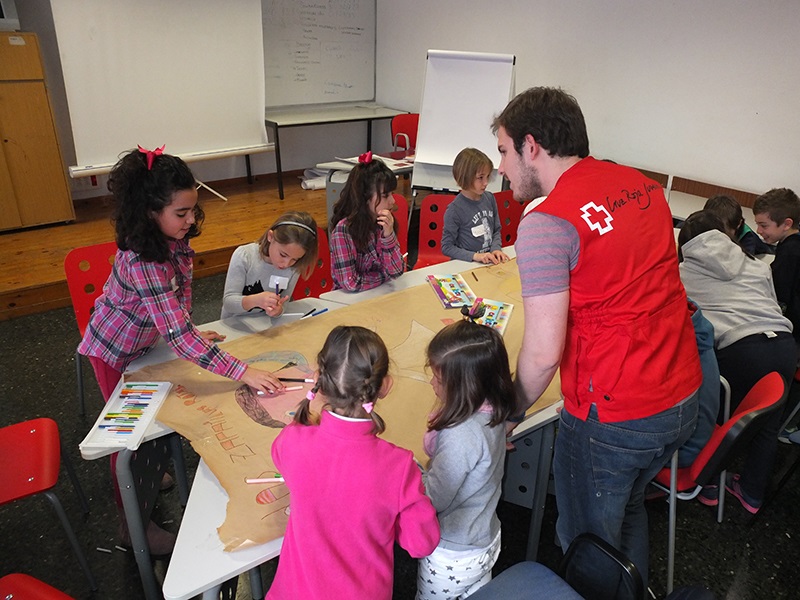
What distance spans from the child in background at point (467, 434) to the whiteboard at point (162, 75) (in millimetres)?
4349

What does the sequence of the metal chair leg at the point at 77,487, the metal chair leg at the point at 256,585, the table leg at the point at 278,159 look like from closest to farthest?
the metal chair leg at the point at 256,585
the metal chair leg at the point at 77,487
the table leg at the point at 278,159

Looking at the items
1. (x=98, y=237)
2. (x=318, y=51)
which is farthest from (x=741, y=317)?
(x=318, y=51)

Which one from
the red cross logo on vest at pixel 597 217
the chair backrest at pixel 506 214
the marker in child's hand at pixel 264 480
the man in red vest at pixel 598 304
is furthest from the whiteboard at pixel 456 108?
the marker in child's hand at pixel 264 480

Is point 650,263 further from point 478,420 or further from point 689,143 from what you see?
point 689,143

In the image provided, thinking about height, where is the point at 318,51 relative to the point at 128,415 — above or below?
above

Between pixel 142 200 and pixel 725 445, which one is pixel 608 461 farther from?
pixel 142 200

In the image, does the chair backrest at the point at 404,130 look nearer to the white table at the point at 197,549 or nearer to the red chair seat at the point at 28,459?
the red chair seat at the point at 28,459

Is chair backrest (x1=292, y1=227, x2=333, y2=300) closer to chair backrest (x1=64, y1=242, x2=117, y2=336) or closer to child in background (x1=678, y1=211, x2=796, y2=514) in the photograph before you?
chair backrest (x1=64, y1=242, x2=117, y2=336)

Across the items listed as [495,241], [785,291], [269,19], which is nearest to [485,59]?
[495,241]

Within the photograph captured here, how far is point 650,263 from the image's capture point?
49.1 inches

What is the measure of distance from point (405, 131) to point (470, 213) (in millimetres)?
3123

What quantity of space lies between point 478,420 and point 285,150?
561cm

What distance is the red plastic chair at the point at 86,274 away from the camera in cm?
234

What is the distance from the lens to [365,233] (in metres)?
2.44
